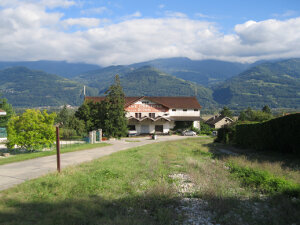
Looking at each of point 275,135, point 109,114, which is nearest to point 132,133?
point 109,114

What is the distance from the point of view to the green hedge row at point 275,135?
14.4 metres

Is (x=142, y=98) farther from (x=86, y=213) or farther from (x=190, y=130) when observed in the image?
(x=86, y=213)

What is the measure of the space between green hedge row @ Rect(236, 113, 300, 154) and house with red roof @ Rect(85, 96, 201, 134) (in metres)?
33.6

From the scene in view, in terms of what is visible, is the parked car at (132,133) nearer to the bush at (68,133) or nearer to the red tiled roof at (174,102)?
the red tiled roof at (174,102)

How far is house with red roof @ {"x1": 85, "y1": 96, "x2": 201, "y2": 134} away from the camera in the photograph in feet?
186

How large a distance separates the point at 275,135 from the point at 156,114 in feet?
141

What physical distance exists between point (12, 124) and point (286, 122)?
19.4 m

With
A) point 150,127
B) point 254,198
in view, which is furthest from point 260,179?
point 150,127

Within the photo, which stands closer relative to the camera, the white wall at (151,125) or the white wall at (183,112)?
the white wall at (151,125)

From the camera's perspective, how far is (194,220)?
6.44m

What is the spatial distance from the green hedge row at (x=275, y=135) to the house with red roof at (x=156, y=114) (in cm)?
3362

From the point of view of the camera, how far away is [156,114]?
59406 mm

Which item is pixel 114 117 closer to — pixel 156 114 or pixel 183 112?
pixel 156 114

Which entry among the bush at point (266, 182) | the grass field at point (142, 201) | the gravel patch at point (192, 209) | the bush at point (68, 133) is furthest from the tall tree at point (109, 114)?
the gravel patch at point (192, 209)
